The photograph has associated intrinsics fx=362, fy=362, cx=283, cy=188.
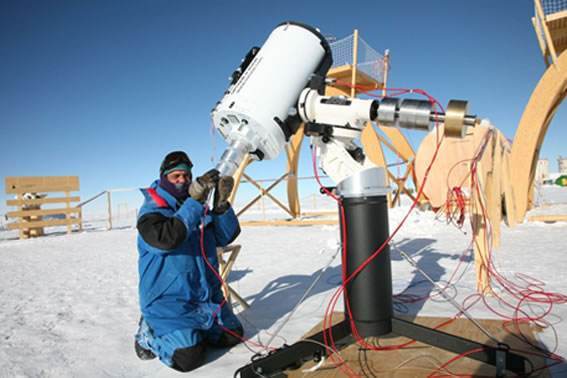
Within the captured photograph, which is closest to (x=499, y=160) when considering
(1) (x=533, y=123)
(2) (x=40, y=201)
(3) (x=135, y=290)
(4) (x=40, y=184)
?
(1) (x=533, y=123)

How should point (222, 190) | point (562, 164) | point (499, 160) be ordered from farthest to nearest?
point (562, 164) < point (499, 160) < point (222, 190)

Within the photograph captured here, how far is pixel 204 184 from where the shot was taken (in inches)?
67.9

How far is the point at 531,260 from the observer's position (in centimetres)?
430

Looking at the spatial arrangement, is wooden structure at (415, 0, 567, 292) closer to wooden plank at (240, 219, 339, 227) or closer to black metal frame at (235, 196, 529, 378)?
black metal frame at (235, 196, 529, 378)

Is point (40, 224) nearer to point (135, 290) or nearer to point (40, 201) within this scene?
point (40, 201)

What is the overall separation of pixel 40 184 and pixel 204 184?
428 inches

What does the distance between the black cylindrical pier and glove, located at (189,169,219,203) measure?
0.67 m

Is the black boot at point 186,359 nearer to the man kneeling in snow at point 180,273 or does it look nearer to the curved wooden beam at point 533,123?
the man kneeling in snow at point 180,273

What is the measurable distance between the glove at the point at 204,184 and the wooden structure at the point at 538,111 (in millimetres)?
4063

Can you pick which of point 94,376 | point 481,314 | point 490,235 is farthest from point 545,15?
point 94,376

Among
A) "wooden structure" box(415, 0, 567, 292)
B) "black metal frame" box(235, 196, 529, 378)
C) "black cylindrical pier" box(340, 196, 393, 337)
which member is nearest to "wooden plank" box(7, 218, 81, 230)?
"wooden structure" box(415, 0, 567, 292)

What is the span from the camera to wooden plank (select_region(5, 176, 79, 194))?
9945 mm

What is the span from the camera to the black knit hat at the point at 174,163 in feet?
7.56

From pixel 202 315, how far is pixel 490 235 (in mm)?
2398
